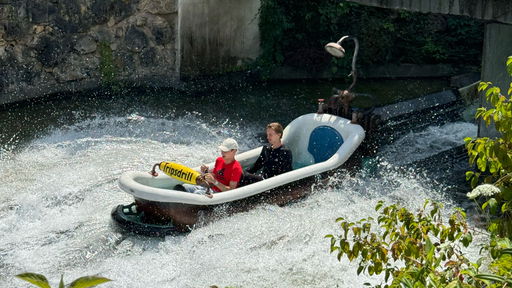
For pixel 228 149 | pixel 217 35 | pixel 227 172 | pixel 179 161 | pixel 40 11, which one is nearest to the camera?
pixel 228 149

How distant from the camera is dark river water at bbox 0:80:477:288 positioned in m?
7.59

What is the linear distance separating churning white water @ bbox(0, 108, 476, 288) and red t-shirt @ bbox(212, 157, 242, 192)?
383 mm

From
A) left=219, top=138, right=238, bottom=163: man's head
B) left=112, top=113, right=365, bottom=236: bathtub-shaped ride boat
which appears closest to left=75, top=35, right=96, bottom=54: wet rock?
left=112, top=113, right=365, bottom=236: bathtub-shaped ride boat

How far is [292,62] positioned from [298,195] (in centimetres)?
662

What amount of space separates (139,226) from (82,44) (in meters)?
6.11

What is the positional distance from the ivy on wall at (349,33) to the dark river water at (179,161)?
0.57m

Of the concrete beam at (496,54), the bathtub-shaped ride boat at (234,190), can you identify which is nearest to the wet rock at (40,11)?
the bathtub-shaped ride boat at (234,190)

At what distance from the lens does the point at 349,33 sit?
14.9 m

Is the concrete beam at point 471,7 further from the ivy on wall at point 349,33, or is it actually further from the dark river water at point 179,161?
the ivy on wall at point 349,33

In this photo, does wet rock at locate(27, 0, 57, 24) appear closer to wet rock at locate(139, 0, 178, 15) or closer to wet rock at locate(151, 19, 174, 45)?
wet rock at locate(139, 0, 178, 15)

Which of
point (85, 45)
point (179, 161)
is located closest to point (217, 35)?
point (85, 45)

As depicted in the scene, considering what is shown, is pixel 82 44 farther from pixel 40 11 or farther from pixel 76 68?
pixel 40 11

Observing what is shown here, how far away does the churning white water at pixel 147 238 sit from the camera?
295 inches

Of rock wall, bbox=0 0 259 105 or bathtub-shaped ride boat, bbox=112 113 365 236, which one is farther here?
rock wall, bbox=0 0 259 105
